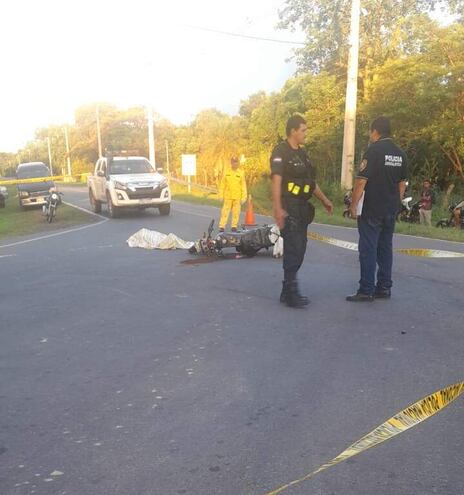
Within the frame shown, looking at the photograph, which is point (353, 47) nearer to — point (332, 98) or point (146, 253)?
point (332, 98)

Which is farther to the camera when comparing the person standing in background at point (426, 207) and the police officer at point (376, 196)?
the person standing in background at point (426, 207)

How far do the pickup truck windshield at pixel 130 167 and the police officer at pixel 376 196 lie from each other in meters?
12.4

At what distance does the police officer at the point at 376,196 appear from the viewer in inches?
215

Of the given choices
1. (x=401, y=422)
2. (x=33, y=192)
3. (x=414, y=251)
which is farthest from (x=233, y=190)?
(x=33, y=192)

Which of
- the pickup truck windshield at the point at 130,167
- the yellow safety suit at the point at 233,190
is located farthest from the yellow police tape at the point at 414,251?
the pickup truck windshield at the point at 130,167

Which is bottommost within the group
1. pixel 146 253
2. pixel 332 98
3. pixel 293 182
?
pixel 146 253

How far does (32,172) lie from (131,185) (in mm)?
10625

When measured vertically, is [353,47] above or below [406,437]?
above

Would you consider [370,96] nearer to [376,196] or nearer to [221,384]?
[376,196]

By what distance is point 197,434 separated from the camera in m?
2.93

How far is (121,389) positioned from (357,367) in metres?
1.67

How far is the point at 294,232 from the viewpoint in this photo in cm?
546

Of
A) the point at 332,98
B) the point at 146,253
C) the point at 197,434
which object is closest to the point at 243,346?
the point at 197,434

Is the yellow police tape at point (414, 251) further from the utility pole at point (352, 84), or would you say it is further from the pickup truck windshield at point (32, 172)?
the pickup truck windshield at point (32, 172)
